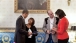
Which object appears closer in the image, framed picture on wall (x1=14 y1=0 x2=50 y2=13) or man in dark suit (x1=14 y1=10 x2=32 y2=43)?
man in dark suit (x1=14 y1=10 x2=32 y2=43)

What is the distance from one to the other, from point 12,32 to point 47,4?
60.0 inches

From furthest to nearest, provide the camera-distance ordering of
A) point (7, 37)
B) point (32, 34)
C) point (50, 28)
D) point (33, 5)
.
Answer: point (33, 5)
point (7, 37)
point (50, 28)
point (32, 34)

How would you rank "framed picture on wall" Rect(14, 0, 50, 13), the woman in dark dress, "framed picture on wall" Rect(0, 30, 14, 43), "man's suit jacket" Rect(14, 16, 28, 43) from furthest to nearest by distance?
"framed picture on wall" Rect(14, 0, 50, 13) → "framed picture on wall" Rect(0, 30, 14, 43) → the woman in dark dress → "man's suit jacket" Rect(14, 16, 28, 43)

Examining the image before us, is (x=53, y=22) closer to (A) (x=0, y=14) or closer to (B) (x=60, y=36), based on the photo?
(B) (x=60, y=36)

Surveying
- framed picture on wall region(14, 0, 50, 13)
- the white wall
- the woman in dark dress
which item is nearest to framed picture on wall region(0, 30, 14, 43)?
the white wall

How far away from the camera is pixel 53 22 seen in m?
4.30

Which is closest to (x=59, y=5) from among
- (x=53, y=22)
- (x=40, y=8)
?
(x=40, y=8)

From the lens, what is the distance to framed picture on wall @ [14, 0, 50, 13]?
A: 5.77 m

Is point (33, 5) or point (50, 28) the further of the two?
point (33, 5)

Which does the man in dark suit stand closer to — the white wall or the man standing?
the man standing

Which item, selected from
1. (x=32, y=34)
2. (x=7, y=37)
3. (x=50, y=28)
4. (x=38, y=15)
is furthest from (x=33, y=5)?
(x=32, y=34)

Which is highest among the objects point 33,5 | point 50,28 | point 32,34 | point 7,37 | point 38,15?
point 33,5

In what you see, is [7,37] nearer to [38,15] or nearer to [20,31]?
[38,15]

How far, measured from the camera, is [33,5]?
5793mm
